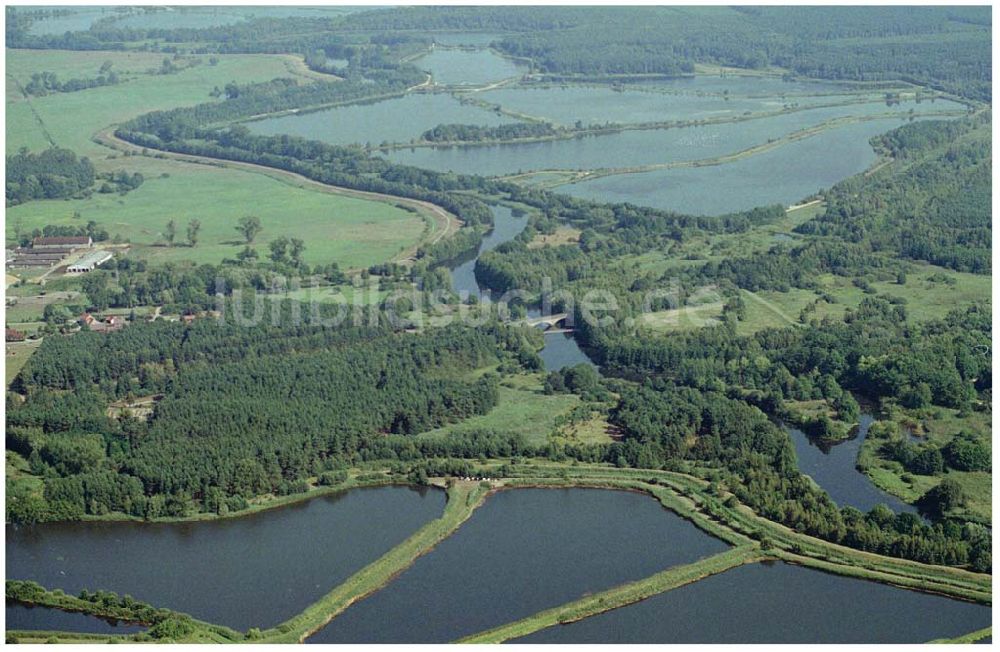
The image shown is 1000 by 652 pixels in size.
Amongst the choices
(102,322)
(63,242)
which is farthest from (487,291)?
(63,242)

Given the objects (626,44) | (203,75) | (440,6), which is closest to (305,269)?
(203,75)

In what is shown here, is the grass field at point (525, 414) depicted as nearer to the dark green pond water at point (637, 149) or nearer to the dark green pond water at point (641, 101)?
the dark green pond water at point (637, 149)

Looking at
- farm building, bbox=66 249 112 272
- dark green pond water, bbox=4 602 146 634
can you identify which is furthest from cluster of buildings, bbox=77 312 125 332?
dark green pond water, bbox=4 602 146 634

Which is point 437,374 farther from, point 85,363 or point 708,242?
point 708,242

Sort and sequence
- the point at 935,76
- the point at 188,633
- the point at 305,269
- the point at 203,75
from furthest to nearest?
the point at 203,75 < the point at 935,76 < the point at 305,269 < the point at 188,633

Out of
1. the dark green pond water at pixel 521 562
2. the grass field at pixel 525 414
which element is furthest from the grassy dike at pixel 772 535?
the grass field at pixel 525 414

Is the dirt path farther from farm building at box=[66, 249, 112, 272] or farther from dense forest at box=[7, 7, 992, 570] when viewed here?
farm building at box=[66, 249, 112, 272]
